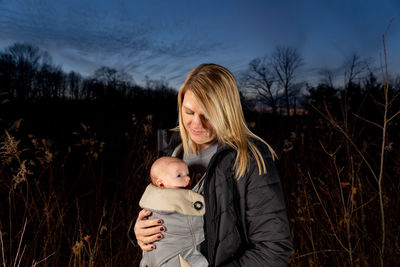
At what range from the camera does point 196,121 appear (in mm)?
1452

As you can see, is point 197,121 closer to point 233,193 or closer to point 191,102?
point 191,102

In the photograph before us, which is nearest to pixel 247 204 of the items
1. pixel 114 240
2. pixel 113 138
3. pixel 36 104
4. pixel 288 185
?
pixel 114 240

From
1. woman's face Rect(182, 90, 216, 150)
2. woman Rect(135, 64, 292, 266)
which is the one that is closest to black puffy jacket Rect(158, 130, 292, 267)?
woman Rect(135, 64, 292, 266)

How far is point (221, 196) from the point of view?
1237 mm

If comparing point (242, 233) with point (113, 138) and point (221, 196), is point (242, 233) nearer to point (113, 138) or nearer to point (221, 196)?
point (221, 196)

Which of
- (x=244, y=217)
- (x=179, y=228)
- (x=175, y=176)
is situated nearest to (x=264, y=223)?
(x=244, y=217)

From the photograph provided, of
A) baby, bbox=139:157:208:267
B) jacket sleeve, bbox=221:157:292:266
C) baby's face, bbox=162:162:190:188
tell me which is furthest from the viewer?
baby's face, bbox=162:162:190:188

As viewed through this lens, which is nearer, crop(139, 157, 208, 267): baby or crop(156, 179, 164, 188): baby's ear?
crop(139, 157, 208, 267): baby

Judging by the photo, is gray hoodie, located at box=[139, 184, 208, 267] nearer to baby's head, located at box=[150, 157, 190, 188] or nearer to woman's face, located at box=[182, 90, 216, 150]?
baby's head, located at box=[150, 157, 190, 188]

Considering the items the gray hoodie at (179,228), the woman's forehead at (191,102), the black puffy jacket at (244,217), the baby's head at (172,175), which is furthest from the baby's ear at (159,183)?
the woman's forehead at (191,102)

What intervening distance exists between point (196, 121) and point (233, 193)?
0.43 meters

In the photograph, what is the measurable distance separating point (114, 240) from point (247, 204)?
233cm

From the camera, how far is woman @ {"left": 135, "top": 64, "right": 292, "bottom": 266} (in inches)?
47.1

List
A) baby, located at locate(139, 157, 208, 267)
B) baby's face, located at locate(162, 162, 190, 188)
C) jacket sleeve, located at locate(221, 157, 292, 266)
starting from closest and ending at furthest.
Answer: jacket sleeve, located at locate(221, 157, 292, 266) < baby, located at locate(139, 157, 208, 267) < baby's face, located at locate(162, 162, 190, 188)
